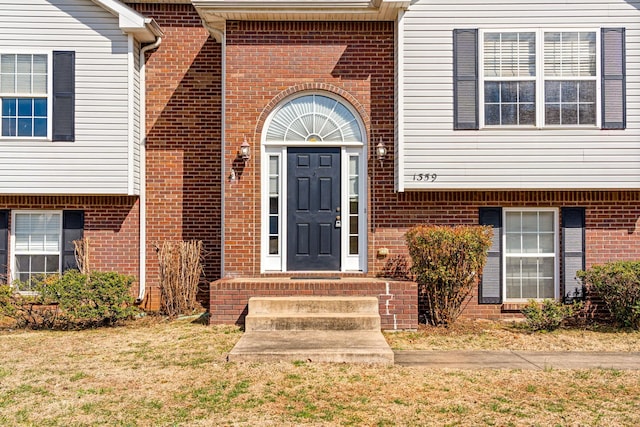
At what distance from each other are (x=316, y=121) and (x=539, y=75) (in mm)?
3799

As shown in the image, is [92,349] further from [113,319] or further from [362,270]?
[362,270]

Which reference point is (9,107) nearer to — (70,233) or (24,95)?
(24,95)

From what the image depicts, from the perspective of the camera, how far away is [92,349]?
24.2 ft

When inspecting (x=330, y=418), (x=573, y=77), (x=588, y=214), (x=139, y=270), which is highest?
(x=573, y=77)

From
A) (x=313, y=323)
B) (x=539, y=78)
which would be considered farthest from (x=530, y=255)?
(x=313, y=323)

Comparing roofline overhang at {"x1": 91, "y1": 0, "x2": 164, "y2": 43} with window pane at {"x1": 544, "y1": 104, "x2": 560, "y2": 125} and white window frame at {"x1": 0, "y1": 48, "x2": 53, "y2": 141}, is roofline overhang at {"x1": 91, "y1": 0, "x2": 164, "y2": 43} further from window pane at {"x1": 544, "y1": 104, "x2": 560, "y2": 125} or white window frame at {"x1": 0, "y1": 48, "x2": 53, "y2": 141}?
window pane at {"x1": 544, "y1": 104, "x2": 560, "y2": 125}

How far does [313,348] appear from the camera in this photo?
679cm

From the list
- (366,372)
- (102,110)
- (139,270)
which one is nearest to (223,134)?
(102,110)

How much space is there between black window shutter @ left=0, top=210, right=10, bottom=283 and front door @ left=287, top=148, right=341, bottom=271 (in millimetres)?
5202

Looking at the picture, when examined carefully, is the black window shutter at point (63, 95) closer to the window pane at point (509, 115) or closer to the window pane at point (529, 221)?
the window pane at point (509, 115)

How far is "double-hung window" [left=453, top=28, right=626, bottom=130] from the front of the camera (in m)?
9.14

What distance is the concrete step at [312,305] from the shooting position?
8.20m

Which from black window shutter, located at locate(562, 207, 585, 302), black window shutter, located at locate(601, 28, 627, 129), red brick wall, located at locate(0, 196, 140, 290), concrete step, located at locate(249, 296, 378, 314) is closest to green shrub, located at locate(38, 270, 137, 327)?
red brick wall, located at locate(0, 196, 140, 290)

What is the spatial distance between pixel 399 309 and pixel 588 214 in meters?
3.88
